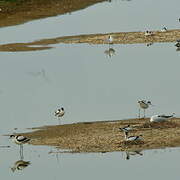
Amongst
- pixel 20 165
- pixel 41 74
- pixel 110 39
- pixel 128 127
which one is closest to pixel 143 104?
pixel 128 127

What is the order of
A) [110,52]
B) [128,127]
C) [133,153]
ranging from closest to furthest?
[133,153] → [128,127] → [110,52]

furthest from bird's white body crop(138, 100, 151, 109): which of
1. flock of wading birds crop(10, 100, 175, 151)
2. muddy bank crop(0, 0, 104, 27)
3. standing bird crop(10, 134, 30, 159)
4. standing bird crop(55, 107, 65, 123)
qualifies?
muddy bank crop(0, 0, 104, 27)

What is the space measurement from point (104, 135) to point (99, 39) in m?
24.5

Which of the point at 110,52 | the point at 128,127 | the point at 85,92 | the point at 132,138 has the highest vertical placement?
the point at 110,52

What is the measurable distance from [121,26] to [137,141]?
105ft

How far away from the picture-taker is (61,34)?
53.2 meters

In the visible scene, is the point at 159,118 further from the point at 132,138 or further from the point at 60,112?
the point at 60,112

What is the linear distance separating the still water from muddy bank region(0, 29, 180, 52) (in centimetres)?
122

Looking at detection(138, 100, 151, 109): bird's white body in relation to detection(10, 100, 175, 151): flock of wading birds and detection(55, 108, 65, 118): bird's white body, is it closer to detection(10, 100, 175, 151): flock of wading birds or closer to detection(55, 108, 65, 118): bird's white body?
detection(10, 100, 175, 151): flock of wading birds

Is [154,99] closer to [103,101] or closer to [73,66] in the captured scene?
[103,101]

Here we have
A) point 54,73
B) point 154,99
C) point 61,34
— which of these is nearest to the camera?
point 154,99

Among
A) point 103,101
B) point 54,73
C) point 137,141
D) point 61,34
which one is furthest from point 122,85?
point 61,34

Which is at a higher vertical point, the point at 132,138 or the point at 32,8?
the point at 32,8

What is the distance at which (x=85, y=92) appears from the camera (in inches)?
1316
